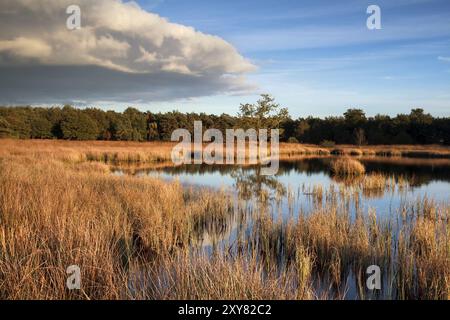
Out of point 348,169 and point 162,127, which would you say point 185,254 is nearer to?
point 348,169

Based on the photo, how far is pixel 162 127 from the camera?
2936 inches

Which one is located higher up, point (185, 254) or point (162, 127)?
point (162, 127)

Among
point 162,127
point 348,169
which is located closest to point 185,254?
point 348,169

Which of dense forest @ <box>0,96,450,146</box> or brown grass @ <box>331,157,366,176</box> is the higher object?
dense forest @ <box>0,96,450,146</box>

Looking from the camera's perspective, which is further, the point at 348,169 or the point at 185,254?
the point at 348,169

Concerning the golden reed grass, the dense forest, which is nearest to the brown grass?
the golden reed grass

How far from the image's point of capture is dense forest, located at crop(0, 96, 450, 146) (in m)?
57.7

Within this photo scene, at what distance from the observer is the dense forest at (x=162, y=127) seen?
5772 cm

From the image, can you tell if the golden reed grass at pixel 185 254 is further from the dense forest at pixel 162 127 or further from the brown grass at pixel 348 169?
the dense forest at pixel 162 127

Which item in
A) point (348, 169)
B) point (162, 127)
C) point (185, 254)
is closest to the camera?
point (185, 254)

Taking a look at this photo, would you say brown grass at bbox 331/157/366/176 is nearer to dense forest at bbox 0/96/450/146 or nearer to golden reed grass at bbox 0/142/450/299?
golden reed grass at bbox 0/142/450/299
